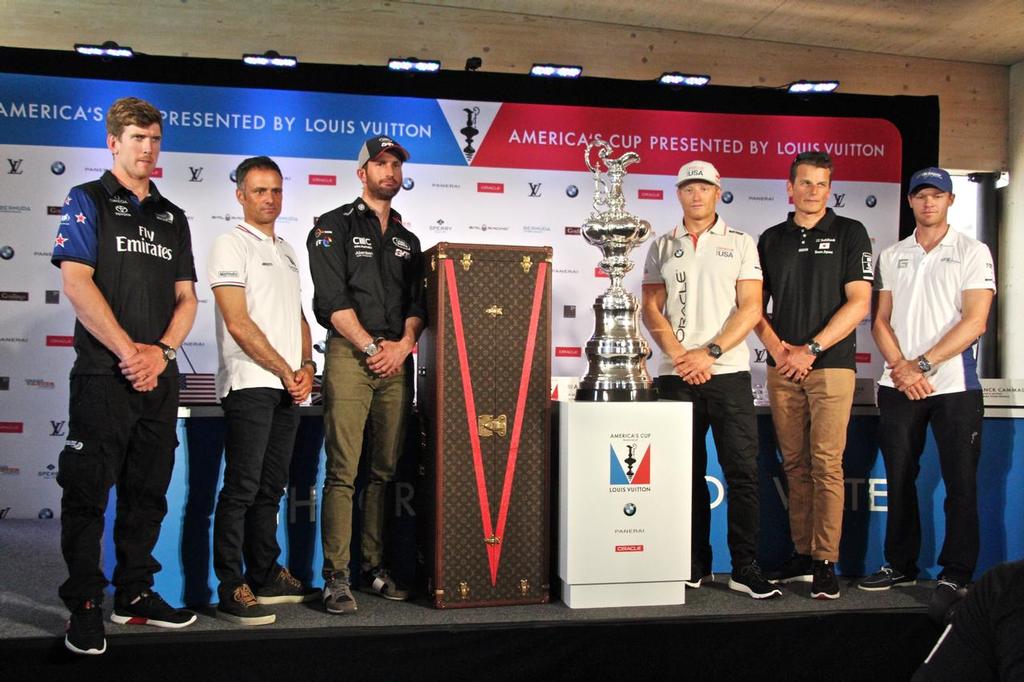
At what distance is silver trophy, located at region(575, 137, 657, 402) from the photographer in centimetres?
321

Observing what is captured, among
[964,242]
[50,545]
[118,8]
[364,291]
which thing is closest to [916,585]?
[964,242]

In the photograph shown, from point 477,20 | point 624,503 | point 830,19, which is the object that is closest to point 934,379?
point 624,503

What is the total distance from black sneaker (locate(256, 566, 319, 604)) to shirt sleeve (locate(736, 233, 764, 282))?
1994mm

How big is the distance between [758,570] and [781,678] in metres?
0.69

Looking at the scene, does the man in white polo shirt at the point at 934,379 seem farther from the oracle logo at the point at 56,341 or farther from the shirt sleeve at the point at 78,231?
the oracle logo at the point at 56,341

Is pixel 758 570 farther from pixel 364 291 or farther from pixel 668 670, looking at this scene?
pixel 364 291

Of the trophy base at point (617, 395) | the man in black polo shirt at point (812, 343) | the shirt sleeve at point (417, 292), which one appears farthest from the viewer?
the man in black polo shirt at point (812, 343)

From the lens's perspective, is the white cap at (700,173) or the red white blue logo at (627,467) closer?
the red white blue logo at (627,467)

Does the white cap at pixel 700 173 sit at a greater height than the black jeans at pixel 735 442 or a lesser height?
greater

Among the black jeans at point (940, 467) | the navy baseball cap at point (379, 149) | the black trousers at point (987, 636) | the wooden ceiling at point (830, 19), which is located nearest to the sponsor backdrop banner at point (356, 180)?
the wooden ceiling at point (830, 19)

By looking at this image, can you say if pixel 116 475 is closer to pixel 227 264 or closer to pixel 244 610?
pixel 244 610

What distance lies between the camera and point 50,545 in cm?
434

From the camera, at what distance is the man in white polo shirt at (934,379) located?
132 inches

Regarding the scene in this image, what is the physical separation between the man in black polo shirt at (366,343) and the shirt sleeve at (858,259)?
1.67m
